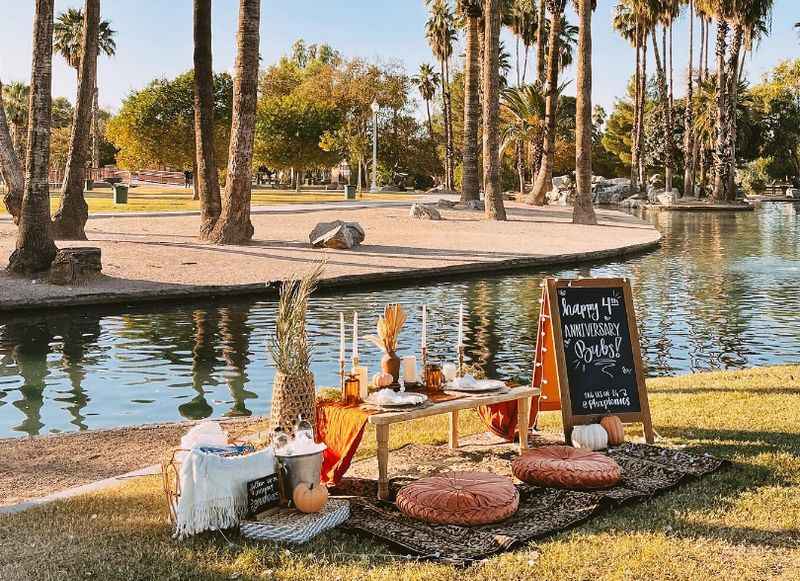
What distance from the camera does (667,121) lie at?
69000 mm

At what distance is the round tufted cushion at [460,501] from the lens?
5668 millimetres

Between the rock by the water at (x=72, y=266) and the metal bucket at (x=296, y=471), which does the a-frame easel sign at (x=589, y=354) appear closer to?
the metal bucket at (x=296, y=471)

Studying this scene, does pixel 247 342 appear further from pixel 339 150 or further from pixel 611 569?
pixel 339 150

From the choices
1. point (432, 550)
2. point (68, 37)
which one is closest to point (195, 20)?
point (432, 550)

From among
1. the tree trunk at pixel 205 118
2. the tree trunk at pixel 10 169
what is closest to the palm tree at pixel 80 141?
the tree trunk at pixel 10 169

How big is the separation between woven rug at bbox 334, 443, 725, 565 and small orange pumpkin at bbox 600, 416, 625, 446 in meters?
0.27

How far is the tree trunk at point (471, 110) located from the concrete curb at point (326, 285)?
612 inches

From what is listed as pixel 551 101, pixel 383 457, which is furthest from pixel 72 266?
pixel 551 101

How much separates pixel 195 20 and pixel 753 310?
16621 millimetres

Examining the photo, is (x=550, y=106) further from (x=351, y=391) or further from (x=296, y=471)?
(x=296, y=471)

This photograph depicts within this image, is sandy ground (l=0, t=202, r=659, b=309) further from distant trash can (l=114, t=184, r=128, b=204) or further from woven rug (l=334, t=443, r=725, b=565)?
woven rug (l=334, t=443, r=725, b=565)

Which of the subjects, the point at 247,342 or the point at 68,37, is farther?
the point at 68,37

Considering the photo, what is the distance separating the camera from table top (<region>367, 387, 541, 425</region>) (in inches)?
240

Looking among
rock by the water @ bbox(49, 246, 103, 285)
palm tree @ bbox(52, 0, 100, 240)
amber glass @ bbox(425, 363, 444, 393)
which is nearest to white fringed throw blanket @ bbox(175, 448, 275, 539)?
amber glass @ bbox(425, 363, 444, 393)
